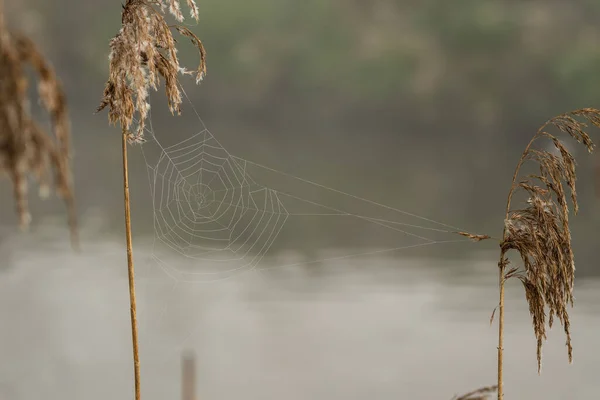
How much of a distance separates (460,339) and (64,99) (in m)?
19.4

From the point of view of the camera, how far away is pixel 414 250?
33.0 metres

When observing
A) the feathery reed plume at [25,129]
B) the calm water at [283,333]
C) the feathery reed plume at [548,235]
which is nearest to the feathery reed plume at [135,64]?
the feathery reed plume at [25,129]

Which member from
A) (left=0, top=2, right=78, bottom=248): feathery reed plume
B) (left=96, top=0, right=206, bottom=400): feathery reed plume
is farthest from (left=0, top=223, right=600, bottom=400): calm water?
(left=0, top=2, right=78, bottom=248): feathery reed plume

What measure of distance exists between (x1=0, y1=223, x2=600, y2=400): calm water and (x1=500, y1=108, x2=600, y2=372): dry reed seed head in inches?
537

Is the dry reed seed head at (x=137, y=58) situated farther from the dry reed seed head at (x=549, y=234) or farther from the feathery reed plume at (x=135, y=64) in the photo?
the dry reed seed head at (x=549, y=234)

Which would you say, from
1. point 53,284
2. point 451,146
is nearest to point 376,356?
point 53,284

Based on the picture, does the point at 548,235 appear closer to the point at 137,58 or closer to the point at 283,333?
the point at 137,58

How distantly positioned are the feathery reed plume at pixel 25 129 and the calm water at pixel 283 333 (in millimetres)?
15516

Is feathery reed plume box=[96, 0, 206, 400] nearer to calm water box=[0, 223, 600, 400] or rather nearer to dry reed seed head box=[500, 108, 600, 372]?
dry reed seed head box=[500, 108, 600, 372]

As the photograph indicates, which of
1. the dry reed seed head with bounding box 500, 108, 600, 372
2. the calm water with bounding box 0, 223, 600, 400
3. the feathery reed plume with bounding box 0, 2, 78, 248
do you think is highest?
the feathery reed plume with bounding box 0, 2, 78, 248

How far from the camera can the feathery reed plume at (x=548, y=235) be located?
324 cm

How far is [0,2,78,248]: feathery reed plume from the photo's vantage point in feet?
5.38

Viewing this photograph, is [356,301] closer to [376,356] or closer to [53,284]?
[376,356]

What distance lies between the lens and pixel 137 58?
292 centimetres
